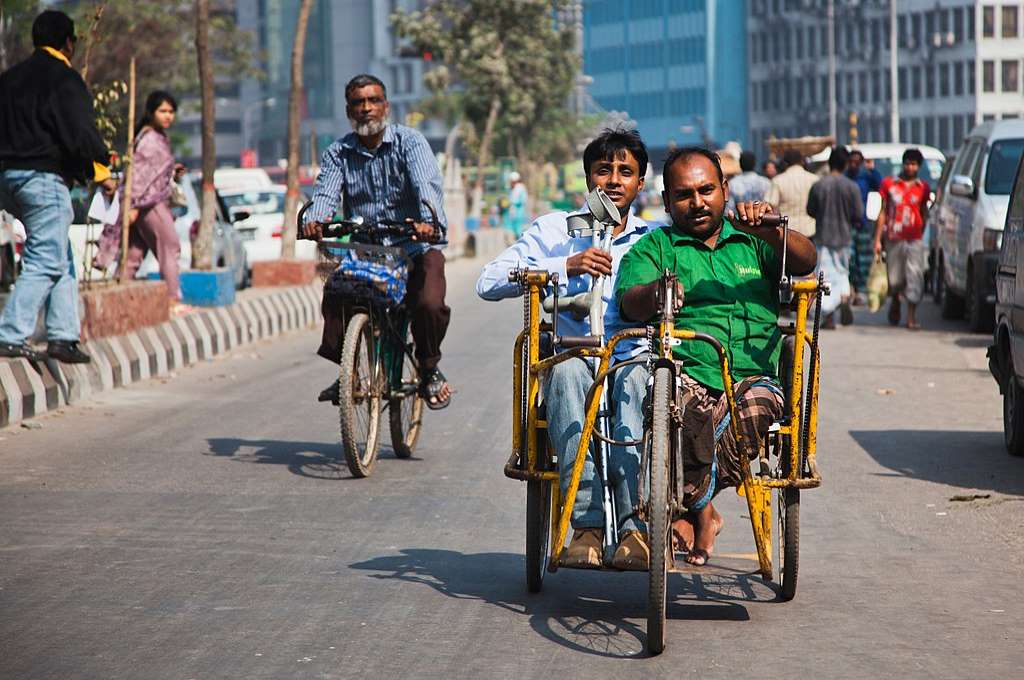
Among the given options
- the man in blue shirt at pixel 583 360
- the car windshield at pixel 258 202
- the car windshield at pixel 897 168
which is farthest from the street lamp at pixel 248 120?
the man in blue shirt at pixel 583 360

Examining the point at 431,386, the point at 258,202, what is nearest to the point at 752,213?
the point at 431,386

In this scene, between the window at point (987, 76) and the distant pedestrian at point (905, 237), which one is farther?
the window at point (987, 76)

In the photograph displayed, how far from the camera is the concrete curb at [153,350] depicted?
1184 centimetres

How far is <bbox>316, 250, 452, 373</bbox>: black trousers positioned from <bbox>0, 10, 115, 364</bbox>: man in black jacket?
2.51 meters

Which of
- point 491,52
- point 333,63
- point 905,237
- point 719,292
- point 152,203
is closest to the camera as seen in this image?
point 719,292

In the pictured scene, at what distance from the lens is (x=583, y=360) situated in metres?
6.13

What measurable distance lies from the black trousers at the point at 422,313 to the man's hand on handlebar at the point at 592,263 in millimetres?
3633

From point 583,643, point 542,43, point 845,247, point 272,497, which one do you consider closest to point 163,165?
point 845,247

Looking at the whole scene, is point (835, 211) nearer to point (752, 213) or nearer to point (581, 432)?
point (752, 213)

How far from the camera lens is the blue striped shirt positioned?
9766mm

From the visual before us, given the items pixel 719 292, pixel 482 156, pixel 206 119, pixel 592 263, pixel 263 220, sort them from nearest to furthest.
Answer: pixel 592 263
pixel 719 292
pixel 206 119
pixel 263 220
pixel 482 156

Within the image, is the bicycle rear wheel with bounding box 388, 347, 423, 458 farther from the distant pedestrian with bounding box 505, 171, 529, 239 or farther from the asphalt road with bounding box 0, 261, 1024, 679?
the distant pedestrian with bounding box 505, 171, 529, 239

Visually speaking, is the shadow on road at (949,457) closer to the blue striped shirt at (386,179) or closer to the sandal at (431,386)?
the sandal at (431,386)

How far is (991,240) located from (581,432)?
13224mm
